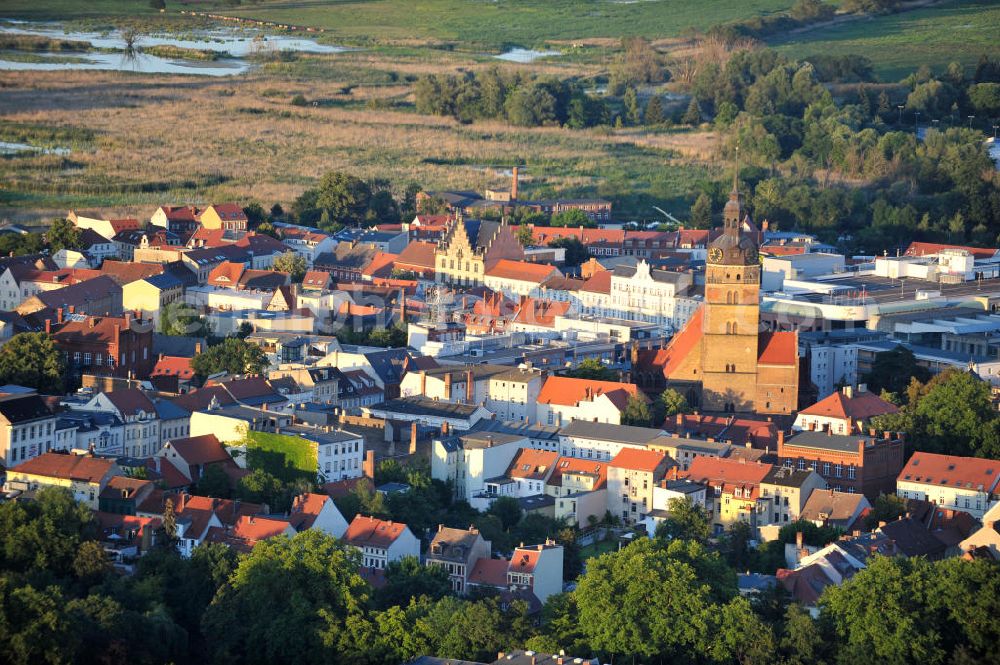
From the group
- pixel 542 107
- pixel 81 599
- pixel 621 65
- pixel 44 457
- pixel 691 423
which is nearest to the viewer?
pixel 81 599

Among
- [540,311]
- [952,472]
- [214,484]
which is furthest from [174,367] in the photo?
[952,472]

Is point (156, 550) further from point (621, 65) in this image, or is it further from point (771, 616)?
point (621, 65)

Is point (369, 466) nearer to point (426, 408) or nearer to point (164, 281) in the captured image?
point (426, 408)

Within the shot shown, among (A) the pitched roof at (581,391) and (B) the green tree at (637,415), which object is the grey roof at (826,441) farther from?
(A) the pitched roof at (581,391)

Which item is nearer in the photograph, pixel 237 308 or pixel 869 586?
pixel 869 586

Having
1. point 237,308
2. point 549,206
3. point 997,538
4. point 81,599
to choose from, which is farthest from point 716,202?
point 81,599

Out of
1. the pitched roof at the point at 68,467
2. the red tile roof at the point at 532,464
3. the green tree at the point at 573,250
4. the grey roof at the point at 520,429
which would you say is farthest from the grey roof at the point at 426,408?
the green tree at the point at 573,250
